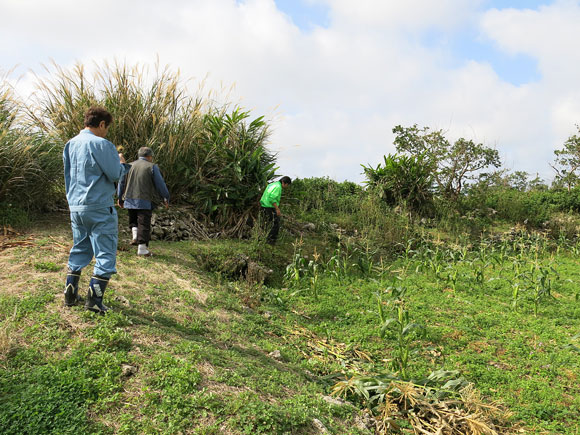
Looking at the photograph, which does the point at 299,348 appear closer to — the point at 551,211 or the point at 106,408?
the point at 106,408

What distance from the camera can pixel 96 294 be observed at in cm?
357

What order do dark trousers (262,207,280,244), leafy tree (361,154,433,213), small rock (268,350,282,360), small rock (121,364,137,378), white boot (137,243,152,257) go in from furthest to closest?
leafy tree (361,154,433,213), dark trousers (262,207,280,244), white boot (137,243,152,257), small rock (268,350,282,360), small rock (121,364,137,378)

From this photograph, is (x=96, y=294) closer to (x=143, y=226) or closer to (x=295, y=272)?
(x=143, y=226)

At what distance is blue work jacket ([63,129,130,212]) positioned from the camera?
3518 mm

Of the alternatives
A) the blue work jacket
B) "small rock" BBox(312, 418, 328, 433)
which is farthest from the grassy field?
the blue work jacket

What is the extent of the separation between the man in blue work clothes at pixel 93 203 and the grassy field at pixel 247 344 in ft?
0.94

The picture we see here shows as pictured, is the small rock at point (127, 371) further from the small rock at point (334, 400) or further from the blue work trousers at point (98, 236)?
the small rock at point (334, 400)

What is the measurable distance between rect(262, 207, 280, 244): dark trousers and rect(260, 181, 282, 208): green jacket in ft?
0.41

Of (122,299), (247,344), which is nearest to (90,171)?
(122,299)

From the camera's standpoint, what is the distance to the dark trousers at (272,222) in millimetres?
7504

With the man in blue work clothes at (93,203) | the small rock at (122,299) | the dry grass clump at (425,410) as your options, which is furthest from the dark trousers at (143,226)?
the dry grass clump at (425,410)

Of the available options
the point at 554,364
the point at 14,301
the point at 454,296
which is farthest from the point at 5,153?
the point at 554,364

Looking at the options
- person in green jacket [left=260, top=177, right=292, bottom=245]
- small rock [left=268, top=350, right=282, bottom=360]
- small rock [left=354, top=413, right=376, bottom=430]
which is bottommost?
small rock [left=354, top=413, right=376, bottom=430]

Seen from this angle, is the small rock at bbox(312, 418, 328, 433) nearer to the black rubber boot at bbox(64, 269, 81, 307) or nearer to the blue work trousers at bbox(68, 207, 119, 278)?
the blue work trousers at bbox(68, 207, 119, 278)
